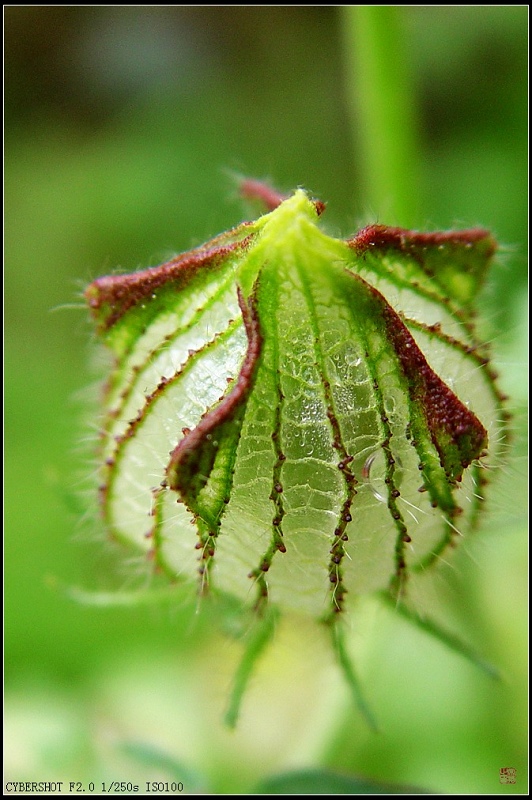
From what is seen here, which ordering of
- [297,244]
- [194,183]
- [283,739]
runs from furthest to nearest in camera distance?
[194,183], [283,739], [297,244]

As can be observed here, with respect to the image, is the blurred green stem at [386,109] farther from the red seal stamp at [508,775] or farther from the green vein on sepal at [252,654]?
the red seal stamp at [508,775]

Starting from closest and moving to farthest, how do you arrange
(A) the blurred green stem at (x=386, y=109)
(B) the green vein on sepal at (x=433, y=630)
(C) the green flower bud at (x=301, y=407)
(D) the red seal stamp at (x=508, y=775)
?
(C) the green flower bud at (x=301, y=407) → (B) the green vein on sepal at (x=433, y=630) → (D) the red seal stamp at (x=508, y=775) → (A) the blurred green stem at (x=386, y=109)

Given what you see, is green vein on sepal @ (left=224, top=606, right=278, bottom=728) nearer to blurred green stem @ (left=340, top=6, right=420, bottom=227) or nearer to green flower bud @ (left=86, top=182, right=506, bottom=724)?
green flower bud @ (left=86, top=182, right=506, bottom=724)

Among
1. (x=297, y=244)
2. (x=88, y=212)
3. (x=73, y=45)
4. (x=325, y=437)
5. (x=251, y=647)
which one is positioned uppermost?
(x=73, y=45)

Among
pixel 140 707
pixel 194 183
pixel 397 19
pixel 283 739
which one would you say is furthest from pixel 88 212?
pixel 283 739

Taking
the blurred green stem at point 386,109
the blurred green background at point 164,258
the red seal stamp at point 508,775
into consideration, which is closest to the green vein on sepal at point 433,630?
the blurred green background at point 164,258

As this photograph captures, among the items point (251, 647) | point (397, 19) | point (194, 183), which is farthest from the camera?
point (194, 183)

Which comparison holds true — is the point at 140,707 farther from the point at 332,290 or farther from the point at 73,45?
the point at 73,45
